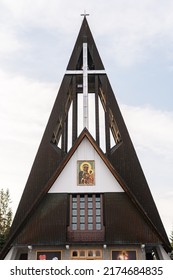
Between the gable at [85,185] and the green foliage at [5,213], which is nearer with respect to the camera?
the gable at [85,185]

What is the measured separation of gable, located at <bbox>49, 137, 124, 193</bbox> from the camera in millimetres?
20422

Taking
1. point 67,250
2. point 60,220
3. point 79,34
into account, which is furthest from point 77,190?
point 79,34

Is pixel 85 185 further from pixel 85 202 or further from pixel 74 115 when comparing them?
pixel 74 115

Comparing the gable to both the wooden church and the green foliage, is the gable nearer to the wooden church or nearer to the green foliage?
the wooden church

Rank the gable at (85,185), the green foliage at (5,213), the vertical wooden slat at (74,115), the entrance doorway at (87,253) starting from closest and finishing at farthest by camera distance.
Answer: the entrance doorway at (87,253) < the gable at (85,185) < the vertical wooden slat at (74,115) < the green foliage at (5,213)

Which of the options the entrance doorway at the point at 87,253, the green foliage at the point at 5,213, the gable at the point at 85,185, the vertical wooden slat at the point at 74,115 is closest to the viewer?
the entrance doorway at the point at 87,253

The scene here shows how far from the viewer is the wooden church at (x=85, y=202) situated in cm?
1911

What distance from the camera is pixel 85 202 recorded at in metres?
20.2

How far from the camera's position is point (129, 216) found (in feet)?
64.3

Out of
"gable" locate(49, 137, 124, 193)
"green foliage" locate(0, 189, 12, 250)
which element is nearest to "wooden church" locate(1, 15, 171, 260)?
"gable" locate(49, 137, 124, 193)

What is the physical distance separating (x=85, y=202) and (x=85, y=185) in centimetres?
93

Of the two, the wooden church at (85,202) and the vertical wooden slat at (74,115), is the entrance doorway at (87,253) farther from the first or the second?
the vertical wooden slat at (74,115)

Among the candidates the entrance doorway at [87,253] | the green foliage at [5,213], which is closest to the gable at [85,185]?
the entrance doorway at [87,253]
